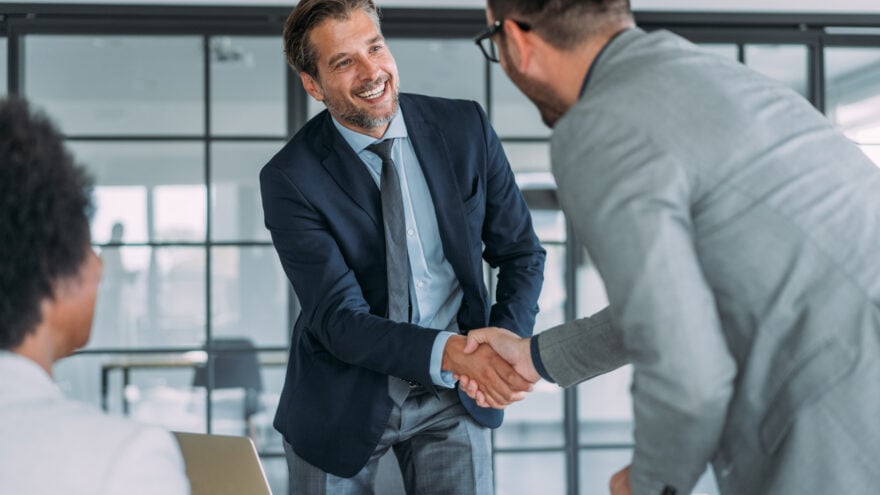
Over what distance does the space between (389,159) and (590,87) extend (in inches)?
36.0

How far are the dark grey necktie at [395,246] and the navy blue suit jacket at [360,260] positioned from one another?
3cm

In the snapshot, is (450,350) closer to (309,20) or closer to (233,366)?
(309,20)

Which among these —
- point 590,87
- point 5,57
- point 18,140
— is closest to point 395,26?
point 5,57

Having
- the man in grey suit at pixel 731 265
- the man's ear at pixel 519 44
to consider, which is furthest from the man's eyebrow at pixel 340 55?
the man in grey suit at pixel 731 265

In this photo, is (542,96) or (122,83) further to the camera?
(122,83)

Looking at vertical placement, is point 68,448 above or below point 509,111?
below

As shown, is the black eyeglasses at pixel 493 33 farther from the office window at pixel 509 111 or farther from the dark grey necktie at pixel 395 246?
Result: the office window at pixel 509 111

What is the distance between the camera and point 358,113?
2289mm

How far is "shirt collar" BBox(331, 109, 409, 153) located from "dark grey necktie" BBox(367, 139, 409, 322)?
0.09 meters

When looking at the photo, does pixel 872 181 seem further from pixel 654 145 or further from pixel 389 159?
pixel 389 159

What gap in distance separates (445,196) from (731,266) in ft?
3.22

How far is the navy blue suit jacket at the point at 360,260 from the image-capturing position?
86.1 inches

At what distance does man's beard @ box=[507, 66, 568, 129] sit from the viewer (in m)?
1.48

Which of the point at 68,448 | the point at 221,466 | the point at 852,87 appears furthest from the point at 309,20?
the point at 852,87
